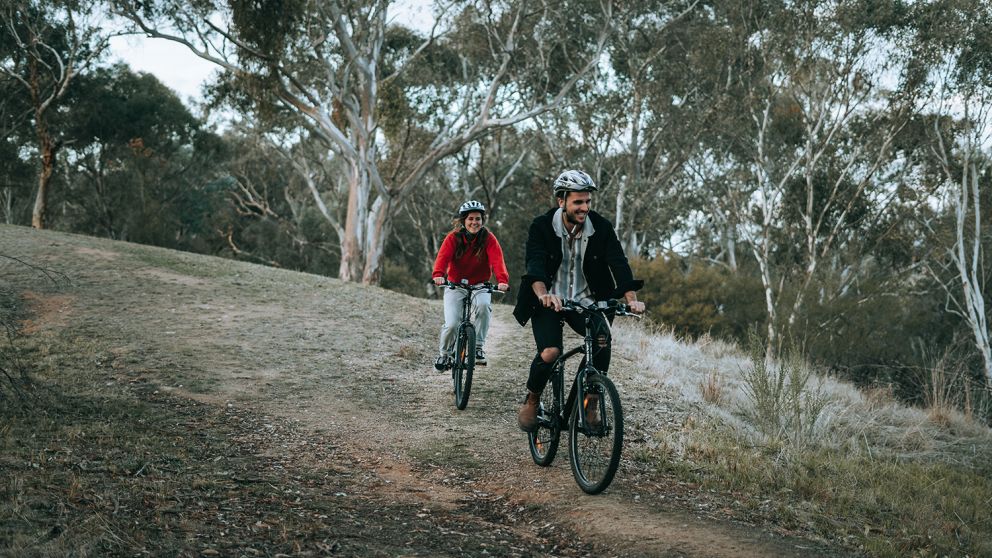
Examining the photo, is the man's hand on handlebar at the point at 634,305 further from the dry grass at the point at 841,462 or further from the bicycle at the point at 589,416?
the dry grass at the point at 841,462

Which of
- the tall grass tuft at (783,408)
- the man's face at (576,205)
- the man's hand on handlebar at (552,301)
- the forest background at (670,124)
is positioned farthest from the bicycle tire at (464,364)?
the forest background at (670,124)

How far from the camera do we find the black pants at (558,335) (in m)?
5.14

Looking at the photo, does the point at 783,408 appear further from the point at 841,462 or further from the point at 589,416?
the point at 589,416

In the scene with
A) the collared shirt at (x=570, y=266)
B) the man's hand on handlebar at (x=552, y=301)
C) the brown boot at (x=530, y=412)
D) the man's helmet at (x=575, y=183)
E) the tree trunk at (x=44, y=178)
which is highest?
the tree trunk at (x=44, y=178)

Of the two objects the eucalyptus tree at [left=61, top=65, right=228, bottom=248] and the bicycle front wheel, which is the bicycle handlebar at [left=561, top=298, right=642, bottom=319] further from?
the eucalyptus tree at [left=61, top=65, right=228, bottom=248]

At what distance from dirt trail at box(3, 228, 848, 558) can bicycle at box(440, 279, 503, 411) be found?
21cm

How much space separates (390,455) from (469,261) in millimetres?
2352

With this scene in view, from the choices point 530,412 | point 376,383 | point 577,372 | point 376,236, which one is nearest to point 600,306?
point 577,372

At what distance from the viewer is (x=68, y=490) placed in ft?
15.0

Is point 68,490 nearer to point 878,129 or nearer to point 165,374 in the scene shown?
point 165,374

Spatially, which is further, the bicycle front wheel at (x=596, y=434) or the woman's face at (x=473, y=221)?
the woman's face at (x=473, y=221)

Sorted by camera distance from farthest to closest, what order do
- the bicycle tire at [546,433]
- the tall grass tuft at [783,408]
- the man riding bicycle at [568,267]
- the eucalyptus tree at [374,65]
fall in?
the eucalyptus tree at [374,65], the tall grass tuft at [783,408], the bicycle tire at [546,433], the man riding bicycle at [568,267]

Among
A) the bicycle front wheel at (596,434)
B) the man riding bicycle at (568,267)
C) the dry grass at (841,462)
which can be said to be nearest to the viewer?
the bicycle front wheel at (596,434)

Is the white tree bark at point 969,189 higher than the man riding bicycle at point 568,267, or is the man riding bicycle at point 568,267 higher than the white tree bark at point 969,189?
the white tree bark at point 969,189
